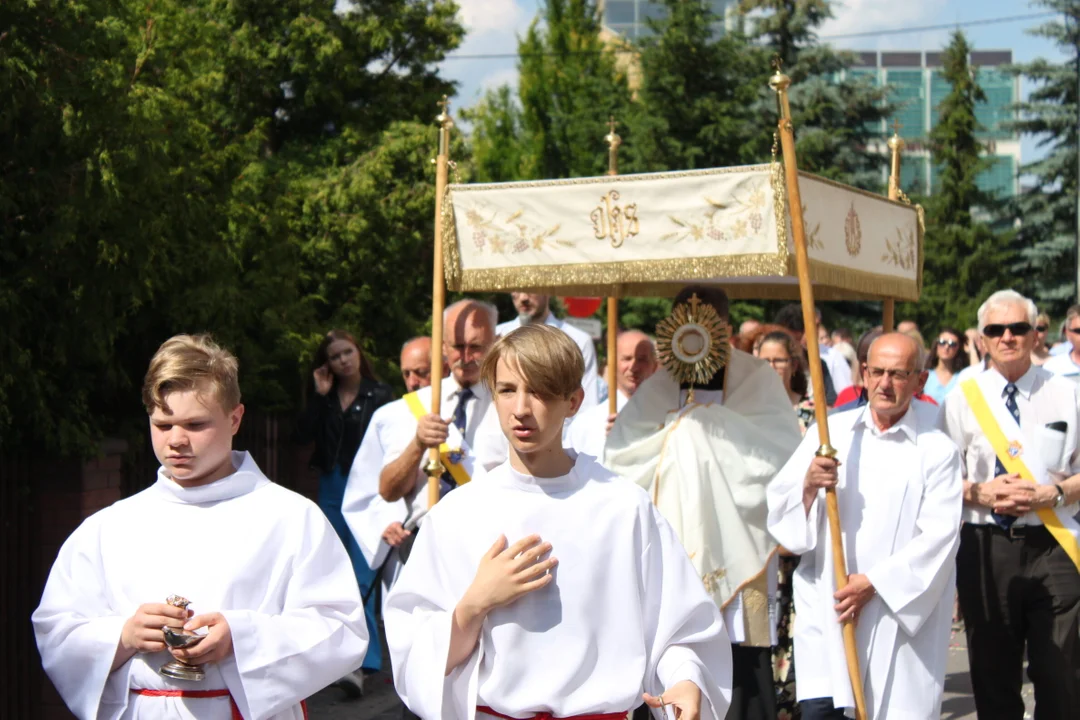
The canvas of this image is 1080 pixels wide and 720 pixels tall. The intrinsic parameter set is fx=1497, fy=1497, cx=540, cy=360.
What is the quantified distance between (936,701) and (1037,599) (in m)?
Answer: 0.80

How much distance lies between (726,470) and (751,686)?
900 millimetres

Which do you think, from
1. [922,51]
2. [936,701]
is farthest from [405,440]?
[922,51]

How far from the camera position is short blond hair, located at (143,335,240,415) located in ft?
12.7

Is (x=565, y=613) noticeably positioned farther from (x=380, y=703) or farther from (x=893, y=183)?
(x=380, y=703)

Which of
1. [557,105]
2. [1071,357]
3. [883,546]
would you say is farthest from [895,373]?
[557,105]

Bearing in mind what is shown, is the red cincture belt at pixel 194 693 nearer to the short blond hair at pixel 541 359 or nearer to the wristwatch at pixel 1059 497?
the short blond hair at pixel 541 359

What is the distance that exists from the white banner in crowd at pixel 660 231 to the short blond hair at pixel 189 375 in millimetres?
2575

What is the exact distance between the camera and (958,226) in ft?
109

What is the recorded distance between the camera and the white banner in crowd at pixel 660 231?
605 centimetres

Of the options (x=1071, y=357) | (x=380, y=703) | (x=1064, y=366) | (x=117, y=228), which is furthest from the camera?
(x=1071, y=357)

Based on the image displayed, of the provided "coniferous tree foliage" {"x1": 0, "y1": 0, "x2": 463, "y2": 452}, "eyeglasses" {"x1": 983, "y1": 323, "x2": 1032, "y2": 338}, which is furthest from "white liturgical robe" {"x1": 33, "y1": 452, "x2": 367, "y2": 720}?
"eyeglasses" {"x1": 983, "y1": 323, "x2": 1032, "y2": 338}

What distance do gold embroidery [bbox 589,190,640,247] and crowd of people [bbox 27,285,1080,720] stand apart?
38 centimetres

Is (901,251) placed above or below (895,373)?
above

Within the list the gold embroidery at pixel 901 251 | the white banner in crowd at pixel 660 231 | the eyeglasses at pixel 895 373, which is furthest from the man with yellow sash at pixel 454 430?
the gold embroidery at pixel 901 251
